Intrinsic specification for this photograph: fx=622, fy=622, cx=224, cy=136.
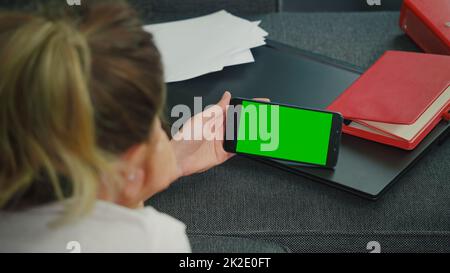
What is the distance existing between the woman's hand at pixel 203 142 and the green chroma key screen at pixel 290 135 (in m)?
0.04

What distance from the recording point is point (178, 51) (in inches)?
49.6

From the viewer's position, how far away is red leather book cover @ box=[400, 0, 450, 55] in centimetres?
122

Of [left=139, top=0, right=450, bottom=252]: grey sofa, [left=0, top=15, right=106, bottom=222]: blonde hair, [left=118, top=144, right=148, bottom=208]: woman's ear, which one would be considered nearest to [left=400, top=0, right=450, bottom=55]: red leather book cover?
[left=139, top=0, right=450, bottom=252]: grey sofa

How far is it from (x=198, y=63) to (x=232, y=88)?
3.6 inches

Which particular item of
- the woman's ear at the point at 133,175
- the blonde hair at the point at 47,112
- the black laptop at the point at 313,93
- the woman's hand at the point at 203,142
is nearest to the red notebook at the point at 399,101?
the black laptop at the point at 313,93

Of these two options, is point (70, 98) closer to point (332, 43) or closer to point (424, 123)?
point (424, 123)

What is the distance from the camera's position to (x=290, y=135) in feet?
3.42

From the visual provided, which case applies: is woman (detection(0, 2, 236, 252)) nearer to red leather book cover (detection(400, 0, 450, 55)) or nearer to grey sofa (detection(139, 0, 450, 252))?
grey sofa (detection(139, 0, 450, 252))

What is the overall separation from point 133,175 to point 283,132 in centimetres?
34

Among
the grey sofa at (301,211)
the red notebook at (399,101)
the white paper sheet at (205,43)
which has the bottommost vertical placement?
the grey sofa at (301,211)

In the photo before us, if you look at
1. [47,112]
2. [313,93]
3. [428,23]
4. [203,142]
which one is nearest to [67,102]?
[47,112]

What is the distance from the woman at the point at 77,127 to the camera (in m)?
0.63

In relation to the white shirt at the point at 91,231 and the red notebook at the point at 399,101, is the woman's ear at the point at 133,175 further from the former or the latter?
the red notebook at the point at 399,101
